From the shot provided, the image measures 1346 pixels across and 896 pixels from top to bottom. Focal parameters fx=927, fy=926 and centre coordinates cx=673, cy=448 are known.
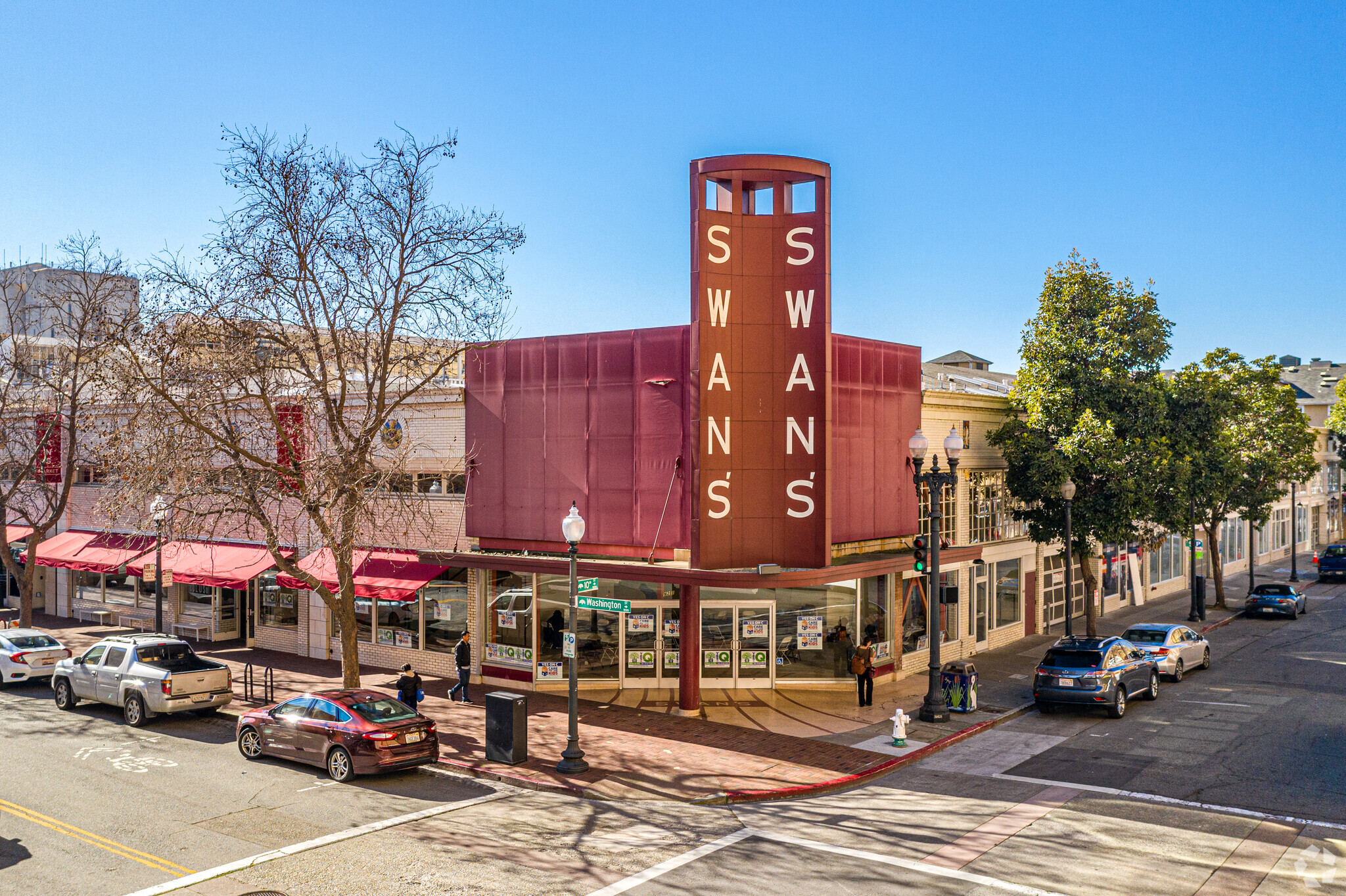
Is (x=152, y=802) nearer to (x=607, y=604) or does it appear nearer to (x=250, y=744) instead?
(x=250, y=744)

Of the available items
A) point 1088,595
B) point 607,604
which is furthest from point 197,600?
point 1088,595

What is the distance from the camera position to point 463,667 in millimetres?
22141

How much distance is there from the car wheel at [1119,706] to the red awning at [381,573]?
16559 mm

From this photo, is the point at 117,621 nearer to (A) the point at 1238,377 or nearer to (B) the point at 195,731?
(B) the point at 195,731

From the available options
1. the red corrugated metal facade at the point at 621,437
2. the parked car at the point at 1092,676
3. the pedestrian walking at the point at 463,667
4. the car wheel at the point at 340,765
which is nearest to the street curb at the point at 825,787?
the parked car at the point at 1092,676

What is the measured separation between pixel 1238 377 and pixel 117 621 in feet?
143

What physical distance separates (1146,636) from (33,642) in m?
30.2

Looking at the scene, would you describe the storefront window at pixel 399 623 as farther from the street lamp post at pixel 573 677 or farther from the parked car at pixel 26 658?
the street lamp post at pixel 573 677

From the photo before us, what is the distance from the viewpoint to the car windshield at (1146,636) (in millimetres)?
25234

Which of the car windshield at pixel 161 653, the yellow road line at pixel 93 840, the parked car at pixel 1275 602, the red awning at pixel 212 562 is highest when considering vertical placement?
the red awning at pixel 212 562

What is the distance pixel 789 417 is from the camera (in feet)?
69.1

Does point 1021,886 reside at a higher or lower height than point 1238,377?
lower

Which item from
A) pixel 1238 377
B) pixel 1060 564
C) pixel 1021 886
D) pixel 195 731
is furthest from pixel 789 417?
pixel 1238 377

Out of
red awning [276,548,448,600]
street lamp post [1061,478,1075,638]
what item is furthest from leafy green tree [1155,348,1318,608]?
red awning [276,548,448,600]
